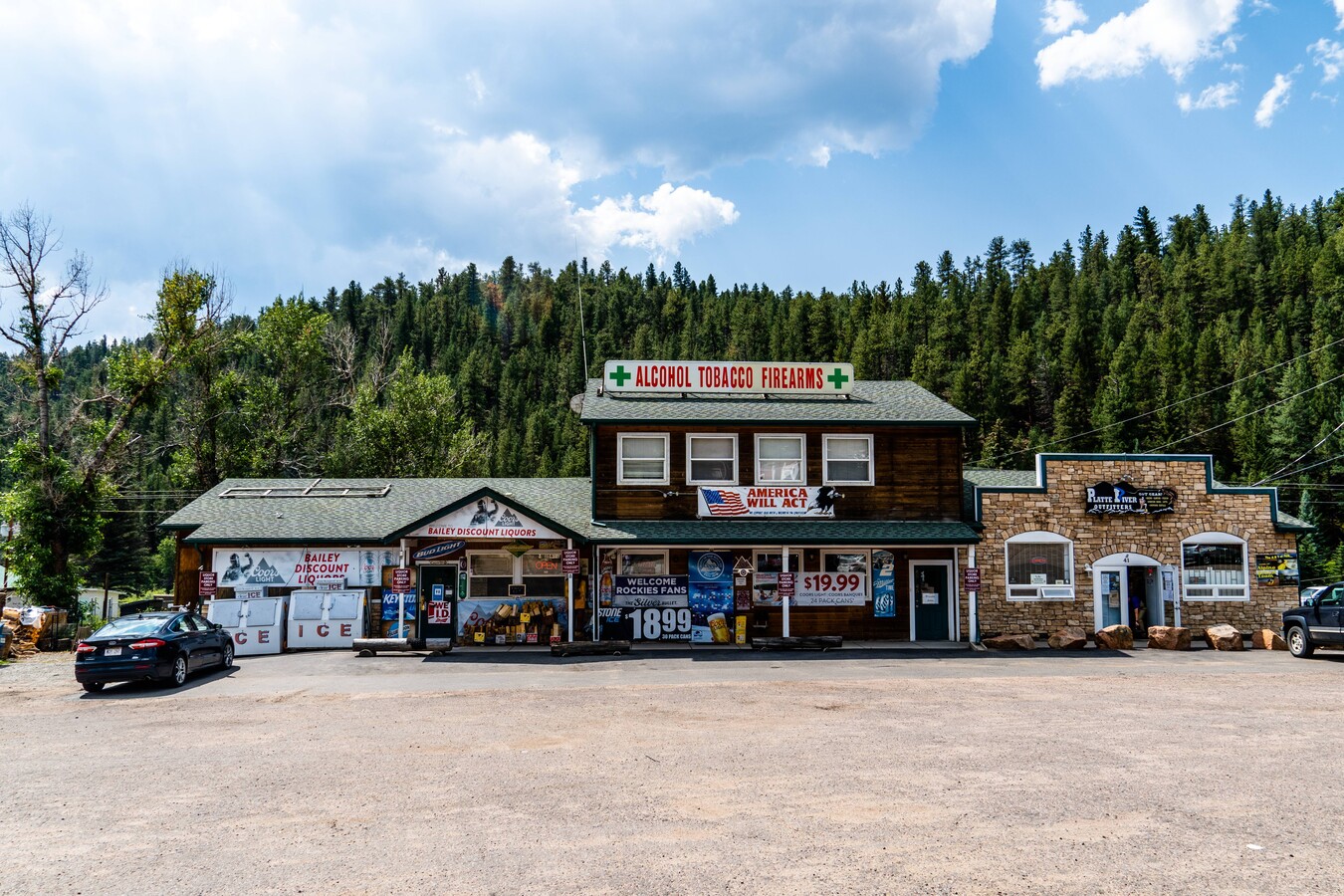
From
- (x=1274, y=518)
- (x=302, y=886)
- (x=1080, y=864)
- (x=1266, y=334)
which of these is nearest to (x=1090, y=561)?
(x=1274, y=518)

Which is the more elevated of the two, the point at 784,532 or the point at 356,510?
the point at 356,510

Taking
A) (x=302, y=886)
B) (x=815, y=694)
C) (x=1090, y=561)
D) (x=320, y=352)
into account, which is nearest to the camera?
(x=302, y=886)

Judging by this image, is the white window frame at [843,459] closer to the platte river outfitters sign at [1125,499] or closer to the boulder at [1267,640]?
the platte river outfitters sign at [1125,499]

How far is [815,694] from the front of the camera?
50.0ft

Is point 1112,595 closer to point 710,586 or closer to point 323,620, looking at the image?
point 710,586

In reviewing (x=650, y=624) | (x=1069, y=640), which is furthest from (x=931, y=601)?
(x=650, y=624)

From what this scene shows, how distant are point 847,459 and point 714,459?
3678 millimetres

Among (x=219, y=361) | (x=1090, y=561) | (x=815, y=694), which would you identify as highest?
(x=219, y=361)

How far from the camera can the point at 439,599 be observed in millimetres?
22859

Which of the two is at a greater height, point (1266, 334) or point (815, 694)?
point (1266, 334)

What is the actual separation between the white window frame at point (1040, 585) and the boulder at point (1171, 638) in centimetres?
215

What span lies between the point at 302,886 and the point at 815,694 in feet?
33.9

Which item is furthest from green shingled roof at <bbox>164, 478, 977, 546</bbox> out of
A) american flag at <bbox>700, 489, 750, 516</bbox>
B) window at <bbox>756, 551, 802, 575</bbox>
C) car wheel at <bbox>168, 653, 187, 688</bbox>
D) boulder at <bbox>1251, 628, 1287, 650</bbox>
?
boulder at <bbox>1251, 628, 1287, 650</bbox>

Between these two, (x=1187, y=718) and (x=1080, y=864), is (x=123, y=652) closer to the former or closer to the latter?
(x=1080, y=864)
